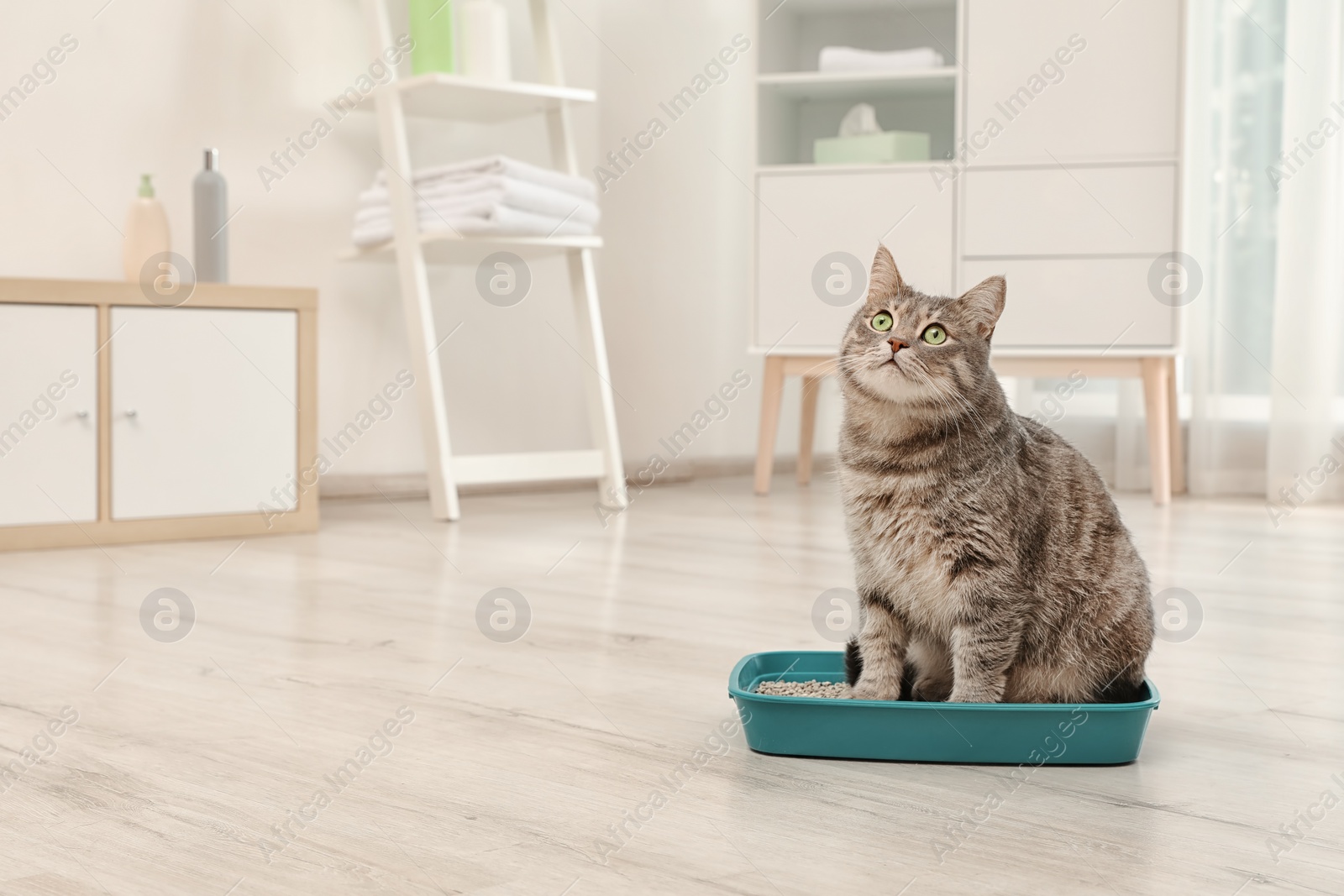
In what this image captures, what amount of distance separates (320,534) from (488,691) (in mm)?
1192

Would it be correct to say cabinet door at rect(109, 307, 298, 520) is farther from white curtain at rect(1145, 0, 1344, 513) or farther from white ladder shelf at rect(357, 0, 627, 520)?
white curtain at rect(1145, 0, 1344, 513)

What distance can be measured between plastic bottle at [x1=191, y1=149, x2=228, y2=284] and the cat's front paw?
169 centimetres

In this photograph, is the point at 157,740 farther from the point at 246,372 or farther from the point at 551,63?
the point at 551,63

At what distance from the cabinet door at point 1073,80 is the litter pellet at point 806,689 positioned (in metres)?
2.00

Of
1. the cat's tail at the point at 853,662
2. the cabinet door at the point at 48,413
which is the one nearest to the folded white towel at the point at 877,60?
the cabinet door at the point at 48,413

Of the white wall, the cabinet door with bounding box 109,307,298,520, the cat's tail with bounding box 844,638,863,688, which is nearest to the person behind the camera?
the cat's tail with bounding box 844,638,863,688

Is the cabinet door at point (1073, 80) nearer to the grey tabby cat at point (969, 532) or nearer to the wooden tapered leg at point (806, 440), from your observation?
the wooden tapered leg at point (806, 440)

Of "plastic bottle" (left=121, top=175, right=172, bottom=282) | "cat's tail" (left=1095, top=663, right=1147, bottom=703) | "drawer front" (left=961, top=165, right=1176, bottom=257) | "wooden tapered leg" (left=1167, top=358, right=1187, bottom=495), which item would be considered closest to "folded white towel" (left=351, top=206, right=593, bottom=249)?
"plastic bottle" (left=121, top=175, right=172, bottom=282)

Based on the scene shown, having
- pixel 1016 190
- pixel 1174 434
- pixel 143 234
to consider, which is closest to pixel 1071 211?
pixel 1016 190

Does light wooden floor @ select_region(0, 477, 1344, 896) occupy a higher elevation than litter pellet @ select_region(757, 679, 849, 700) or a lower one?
lower

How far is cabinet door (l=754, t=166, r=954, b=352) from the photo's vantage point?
282cm

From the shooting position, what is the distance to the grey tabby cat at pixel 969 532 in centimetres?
94

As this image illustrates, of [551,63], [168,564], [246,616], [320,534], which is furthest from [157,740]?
[551,63]

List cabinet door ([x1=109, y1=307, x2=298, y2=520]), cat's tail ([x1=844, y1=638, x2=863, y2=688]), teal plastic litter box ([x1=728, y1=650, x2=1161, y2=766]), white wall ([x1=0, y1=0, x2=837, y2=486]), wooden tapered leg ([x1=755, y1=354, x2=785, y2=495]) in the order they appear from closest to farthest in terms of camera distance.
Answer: teal plastic litter box ([x1=728, y1=650, x2=1161, y2=766]), cat's tail ([x1=844, y1=638, x2=863, y2=688]), cabinet door ([x1=109, y1=307, x2=298, y2=520]), white wall ([x1=0, y1=0, x2=837, y2=486]), wooden tapered leg ([x1=755, y1=354, x2=785, y2=495])
